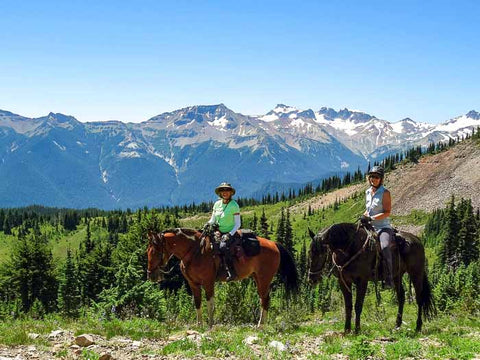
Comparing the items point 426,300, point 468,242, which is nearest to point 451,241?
point 468,242

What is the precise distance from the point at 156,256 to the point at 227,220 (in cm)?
295

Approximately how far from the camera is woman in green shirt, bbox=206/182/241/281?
1690 centimetres

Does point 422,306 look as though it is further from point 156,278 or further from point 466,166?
point 466,166

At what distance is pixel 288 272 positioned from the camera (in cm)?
1856

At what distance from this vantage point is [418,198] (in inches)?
7279

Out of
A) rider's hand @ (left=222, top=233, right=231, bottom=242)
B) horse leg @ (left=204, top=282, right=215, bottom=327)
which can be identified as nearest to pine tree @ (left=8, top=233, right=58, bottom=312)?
horse leg @ (left=204, top=282, right=215, bottom=327)

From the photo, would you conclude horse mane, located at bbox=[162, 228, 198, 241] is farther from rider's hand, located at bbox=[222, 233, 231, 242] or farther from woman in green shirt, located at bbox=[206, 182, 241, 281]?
rider's hand, located at bbox=[222, 233, 231, 242]

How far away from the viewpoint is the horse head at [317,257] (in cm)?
1426

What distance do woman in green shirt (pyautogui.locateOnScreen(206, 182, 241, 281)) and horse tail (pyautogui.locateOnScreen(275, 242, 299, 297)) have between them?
239 cm

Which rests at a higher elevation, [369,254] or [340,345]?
[369,254]

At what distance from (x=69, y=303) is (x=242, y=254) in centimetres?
5980

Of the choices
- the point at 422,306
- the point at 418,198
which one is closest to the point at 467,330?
the point at 422,306

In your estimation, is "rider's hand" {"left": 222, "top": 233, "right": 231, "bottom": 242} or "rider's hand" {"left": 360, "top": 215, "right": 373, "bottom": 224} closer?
"rider's hand" {"left": 360, "top": 215, "right": 373, "bottom": 224}

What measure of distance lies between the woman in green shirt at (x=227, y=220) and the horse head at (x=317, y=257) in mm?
3604
